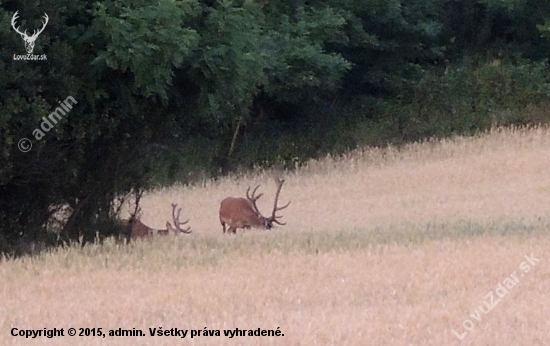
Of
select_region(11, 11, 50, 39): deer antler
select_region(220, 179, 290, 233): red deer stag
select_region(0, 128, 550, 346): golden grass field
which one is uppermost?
select_region(11, 11, 50, 39): deer antler

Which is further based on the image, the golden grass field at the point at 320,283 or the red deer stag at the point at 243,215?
the red deer stag at the point at 243,215

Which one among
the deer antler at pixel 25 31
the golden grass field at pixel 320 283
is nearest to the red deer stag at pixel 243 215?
the golden grass field at pixel 320 283

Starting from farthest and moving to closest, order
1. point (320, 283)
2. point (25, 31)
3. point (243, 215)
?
point (243, 215) < point (25, 31) < point (320, 283)

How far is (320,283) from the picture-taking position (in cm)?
931

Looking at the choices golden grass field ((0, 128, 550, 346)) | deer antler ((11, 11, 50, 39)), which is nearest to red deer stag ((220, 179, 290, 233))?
golden grass field ((0, 128, 550, 346))

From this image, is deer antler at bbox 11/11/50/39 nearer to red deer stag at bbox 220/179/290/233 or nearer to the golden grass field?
the golden grass field

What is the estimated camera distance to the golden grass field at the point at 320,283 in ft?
24.1

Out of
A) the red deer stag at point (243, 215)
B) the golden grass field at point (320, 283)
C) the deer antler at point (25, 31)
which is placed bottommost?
the golden grass field at point (320, 283)


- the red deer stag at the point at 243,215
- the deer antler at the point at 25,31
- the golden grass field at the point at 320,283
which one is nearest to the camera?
the golden grass field at the point at 320,283

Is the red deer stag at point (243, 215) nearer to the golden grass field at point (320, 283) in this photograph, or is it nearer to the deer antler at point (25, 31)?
the golden grass field at point (320, 283)

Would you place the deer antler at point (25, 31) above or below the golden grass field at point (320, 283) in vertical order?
above

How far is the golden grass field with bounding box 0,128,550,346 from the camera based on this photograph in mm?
7332

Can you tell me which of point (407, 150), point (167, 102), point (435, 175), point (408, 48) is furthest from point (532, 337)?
point (408, 48)

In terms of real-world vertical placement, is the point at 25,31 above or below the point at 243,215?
above
